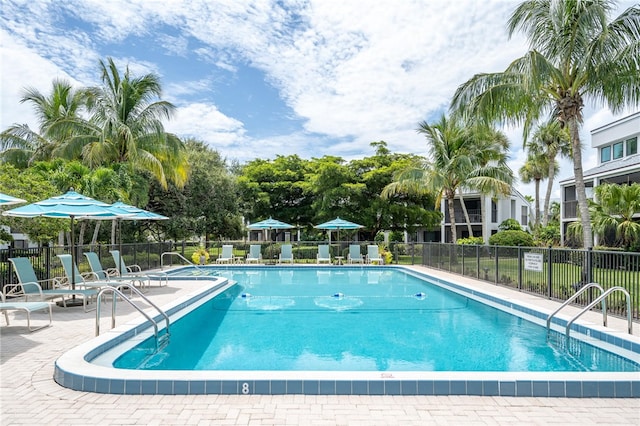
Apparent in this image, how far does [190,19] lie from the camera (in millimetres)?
13391

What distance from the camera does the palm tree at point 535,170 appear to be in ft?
114

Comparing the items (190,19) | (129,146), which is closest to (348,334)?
(190,19)

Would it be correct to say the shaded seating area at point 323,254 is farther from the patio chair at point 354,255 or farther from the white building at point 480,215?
the white building at point 480,215

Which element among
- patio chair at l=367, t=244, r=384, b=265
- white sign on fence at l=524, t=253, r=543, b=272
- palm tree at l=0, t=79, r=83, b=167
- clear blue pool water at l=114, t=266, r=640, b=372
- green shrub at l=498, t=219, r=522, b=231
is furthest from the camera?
green shrub at l=498, t=219, r=522, b=231

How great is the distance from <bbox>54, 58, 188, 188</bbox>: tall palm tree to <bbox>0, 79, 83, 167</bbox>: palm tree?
200cm

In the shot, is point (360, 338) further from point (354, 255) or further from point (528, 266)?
point (354, 255)

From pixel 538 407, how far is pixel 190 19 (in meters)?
13.8

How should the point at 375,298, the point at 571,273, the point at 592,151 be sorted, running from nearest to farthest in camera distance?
the point at 571,273 < the point at 375,298 < the point at 592,151

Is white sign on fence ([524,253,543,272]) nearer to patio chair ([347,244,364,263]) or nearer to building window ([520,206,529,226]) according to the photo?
patio chair ([347,244,364,263])

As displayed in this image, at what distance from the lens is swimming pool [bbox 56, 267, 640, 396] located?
4160mm

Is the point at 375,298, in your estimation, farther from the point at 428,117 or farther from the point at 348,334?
the point at 428,117

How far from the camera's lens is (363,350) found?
6828mm

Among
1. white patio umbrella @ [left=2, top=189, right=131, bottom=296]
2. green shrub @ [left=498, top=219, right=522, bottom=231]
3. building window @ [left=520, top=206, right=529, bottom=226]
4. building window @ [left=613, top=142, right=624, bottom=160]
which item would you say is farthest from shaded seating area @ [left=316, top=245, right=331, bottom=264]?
building window @ [left=520, top=206, right=529, bottom=226]

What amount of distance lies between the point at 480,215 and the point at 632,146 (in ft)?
48.0
